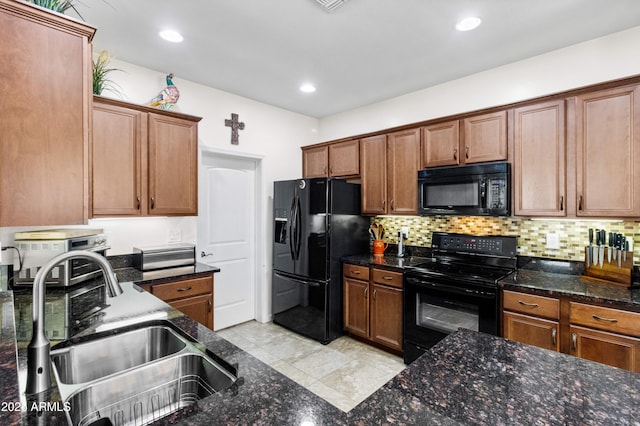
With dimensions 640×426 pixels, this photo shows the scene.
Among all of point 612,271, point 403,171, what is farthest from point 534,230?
point 403,171

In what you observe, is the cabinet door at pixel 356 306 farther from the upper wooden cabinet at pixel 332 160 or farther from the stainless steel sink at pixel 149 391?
the stainless steel sink at pixel 149 391

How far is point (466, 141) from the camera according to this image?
2914mm

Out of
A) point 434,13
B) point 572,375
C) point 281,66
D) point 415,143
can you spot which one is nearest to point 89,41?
point 281,66

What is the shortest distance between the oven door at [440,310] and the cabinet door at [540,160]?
31.4 inches

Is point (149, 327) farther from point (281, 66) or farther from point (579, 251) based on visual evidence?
point (579, 251)

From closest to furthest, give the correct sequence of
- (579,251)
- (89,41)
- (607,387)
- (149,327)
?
(607,387), (89,41), (149,327), (579,251)

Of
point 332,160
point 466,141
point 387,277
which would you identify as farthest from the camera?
point 332,160

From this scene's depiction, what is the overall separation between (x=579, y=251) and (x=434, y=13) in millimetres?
2170

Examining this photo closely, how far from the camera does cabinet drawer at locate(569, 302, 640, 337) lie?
6.27ft

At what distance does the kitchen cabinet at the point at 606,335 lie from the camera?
6.27 feet

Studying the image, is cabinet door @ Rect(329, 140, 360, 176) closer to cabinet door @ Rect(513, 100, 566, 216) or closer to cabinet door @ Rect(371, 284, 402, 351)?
cabinet door @ Rect(371, 284, 402, 351)

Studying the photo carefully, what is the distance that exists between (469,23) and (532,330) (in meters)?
2.24

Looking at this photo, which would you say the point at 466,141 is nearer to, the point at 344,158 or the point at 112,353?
the point at 344,158

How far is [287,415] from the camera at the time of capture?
79 centimetres
